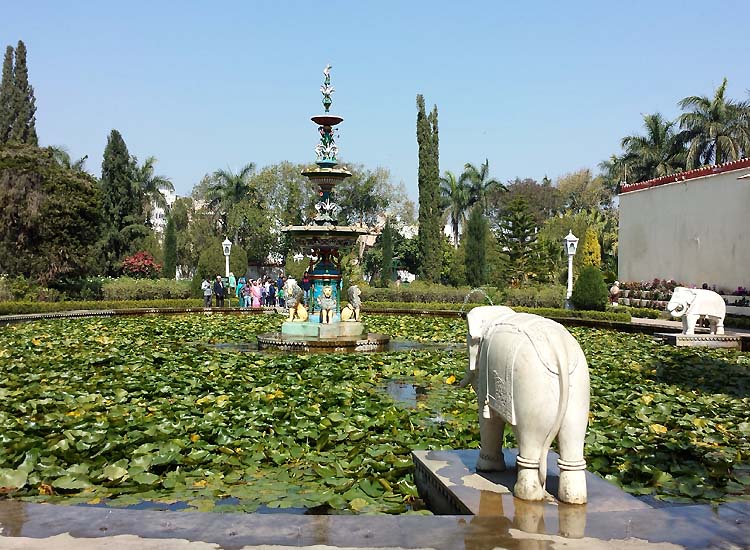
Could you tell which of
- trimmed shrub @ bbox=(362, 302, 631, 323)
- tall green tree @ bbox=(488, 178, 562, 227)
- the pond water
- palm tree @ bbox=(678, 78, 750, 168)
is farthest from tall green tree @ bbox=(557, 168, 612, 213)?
the pond water

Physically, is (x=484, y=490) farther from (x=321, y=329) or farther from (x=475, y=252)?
(x=475, y=252)

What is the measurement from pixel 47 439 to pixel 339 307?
10.3 metres

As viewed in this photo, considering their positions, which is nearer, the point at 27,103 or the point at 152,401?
the point at 152,401

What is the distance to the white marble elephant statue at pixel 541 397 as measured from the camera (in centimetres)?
Answer: 418

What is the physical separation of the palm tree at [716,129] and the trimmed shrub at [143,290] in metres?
29.3

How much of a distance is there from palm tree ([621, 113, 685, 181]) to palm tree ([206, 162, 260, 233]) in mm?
25845

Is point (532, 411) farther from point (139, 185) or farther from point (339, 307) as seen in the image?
point (139, 185)

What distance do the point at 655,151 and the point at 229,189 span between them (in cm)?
2884

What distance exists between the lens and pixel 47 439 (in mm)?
6684

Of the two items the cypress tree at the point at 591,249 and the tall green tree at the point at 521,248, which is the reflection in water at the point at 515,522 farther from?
the cypress tree at the point at 591,249

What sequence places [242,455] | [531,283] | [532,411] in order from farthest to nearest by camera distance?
[531,283] < [242,455] < [532,411]

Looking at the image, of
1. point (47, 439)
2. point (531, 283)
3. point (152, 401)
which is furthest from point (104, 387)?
point (531, 283)

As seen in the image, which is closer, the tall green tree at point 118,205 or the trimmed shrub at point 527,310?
the trimmed shrub at point 527,310

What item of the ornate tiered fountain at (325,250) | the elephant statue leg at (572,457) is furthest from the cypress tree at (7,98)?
the elephant statue leg at (572,457)
